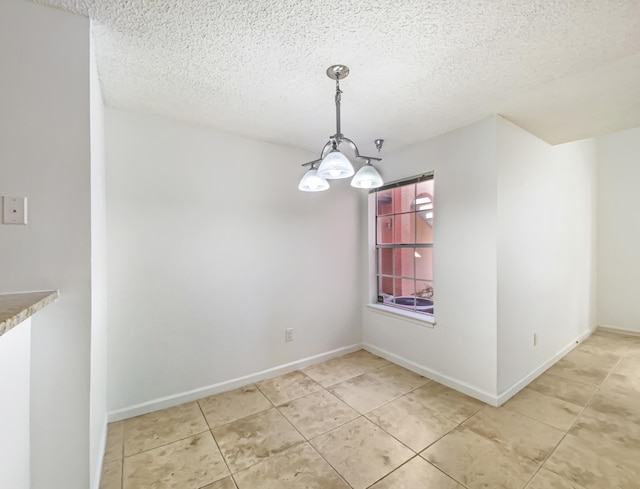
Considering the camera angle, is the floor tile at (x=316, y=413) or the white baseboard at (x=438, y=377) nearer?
the floor tile at (x=316, y=413)

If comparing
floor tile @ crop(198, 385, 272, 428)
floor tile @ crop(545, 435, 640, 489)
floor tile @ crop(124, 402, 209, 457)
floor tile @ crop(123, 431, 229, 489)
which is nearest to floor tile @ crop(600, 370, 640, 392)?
floor tile @ crop(545, 435, 640, 489)

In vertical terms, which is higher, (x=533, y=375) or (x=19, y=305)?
(x=19, y=305)

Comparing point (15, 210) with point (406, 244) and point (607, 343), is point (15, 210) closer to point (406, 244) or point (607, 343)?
point (406, 244)

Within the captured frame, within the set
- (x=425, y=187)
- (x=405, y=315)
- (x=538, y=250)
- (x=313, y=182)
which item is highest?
(x=425, y=187)

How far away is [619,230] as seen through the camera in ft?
13.9

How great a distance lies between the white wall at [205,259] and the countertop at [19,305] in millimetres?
1046

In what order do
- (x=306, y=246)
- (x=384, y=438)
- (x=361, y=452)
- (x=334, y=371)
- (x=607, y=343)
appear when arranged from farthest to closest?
1. (x=607, y=343)
2. (x=306, y=246)
3. (x=334, y=371)
4. (x=384, y=438)
5. (x=361, y=452)

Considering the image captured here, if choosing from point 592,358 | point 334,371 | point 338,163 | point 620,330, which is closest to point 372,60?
point 338,163

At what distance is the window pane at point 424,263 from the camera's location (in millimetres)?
3008

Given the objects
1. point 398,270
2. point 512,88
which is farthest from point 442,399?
point 512,88

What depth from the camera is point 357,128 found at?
2605 mm

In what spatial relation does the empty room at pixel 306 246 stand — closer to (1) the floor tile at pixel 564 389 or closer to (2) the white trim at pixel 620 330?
(1) the floor tile at pixel 564 389

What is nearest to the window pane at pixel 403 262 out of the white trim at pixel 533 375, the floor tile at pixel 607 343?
the white trim at pixel 533 375

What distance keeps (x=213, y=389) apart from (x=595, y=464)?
2.76 metres
